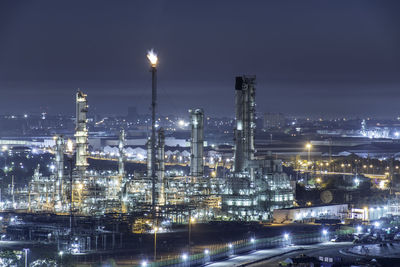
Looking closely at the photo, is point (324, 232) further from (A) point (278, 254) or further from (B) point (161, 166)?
(B) point (161, 166)

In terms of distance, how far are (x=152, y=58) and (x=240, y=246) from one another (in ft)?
49.7

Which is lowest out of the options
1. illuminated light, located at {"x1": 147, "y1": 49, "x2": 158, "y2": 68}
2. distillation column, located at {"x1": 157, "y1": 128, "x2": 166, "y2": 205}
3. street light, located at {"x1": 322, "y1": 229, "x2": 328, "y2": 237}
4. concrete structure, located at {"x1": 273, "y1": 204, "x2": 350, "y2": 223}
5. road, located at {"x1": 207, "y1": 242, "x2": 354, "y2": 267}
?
road, located at {"x1": 207, "y1": 242, "x2": 354, "y2": 267}

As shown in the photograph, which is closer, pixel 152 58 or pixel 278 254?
pixel 278 254

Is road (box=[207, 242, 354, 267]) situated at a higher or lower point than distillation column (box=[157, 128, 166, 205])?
lower

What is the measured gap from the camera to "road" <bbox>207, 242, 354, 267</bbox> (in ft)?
119

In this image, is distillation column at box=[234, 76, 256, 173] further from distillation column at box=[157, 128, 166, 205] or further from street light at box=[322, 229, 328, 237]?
street light at box=[322, 229, 328, 237]

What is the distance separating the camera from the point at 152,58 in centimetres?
5122

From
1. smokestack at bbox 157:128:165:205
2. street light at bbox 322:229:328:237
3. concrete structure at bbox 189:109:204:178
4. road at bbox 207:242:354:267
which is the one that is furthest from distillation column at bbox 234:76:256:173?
road at bbox 207:242:354:267

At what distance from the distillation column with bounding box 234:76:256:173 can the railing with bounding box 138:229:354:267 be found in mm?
12508

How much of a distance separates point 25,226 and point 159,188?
35.7 ft

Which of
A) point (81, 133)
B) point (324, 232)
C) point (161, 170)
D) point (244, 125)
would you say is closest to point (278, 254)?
point (324, 232)

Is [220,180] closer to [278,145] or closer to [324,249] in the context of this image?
[324,249]

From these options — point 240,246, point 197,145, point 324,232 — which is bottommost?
point 240,246

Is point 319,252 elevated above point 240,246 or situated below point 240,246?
below
